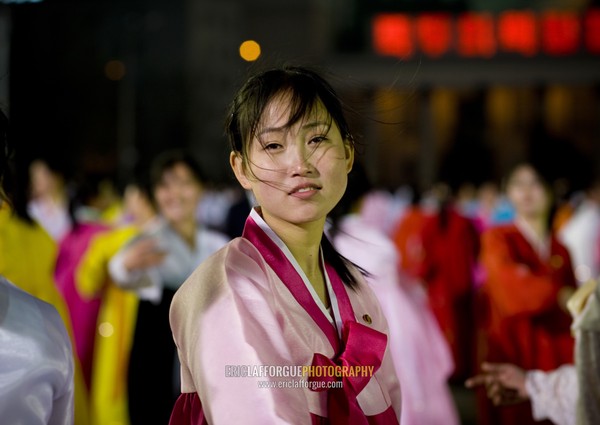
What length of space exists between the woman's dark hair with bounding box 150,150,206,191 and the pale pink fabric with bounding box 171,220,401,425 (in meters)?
2.94

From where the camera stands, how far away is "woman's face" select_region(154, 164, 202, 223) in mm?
4527

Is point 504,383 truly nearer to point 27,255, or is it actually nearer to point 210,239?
point 210,239

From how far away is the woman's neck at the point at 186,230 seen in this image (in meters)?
4.56

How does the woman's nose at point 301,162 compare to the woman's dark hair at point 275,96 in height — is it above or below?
below

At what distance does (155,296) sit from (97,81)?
76.9 ft

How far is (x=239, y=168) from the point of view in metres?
1.82

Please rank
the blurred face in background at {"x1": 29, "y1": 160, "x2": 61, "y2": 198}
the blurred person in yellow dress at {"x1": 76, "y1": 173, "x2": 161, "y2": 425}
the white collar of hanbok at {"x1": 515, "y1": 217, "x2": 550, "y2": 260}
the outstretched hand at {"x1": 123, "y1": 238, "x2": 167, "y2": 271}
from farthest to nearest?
the blurred face in background at {"x1": 29, "y1": 160, "x2": 61, "y2": 198}
the blurred person in yellow dress at {"x1": 76, "y1": 173, "x2": 161, "y2": 425}
the white collar of hanbok at {"x1": 515, "y1": 217, "x2": 550, "y2": 260}
the outstretched hand at {"x1": 123, "y1": 238, "x2": 167, "y2": 271}

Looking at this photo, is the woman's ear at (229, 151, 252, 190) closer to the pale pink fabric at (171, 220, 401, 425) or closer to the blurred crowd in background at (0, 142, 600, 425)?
the pale pink fabric at (171, 220, 401, 425)

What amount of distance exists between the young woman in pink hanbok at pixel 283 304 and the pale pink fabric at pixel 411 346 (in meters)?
3.36

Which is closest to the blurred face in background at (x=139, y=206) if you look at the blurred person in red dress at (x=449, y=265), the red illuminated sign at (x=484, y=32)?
the blurred person in red dress at (x=449, y=265)

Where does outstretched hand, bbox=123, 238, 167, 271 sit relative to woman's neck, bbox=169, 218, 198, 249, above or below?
below

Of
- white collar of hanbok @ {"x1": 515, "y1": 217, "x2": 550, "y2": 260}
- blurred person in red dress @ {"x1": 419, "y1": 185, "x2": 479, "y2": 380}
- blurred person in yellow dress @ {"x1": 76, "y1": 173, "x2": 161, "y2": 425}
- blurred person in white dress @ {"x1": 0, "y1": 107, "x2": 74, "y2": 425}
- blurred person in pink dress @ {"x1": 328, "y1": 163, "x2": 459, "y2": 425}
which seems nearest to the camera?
blurred person in white dress @ {"x1": 0, "y1": 107, "x2": 74, "y2": 425}

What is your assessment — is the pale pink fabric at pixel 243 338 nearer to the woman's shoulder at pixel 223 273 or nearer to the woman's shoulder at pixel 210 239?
the woman's shoulder at pixel 223 273

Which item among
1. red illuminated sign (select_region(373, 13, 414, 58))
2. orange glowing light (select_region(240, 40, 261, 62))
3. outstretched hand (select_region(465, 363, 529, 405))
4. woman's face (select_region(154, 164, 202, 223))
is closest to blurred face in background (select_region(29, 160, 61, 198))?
woman's face (select_region(154, 164, 202, 223))
